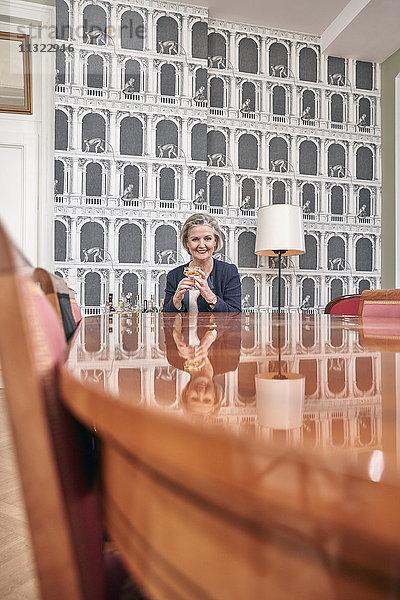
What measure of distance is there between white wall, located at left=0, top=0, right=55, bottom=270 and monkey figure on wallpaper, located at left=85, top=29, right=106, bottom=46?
397mm

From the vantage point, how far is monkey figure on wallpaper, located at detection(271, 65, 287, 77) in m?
4.08

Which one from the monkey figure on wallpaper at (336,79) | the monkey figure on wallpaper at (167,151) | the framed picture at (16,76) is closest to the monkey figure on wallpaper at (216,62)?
the monkey figure on wallpaper at (167,151)

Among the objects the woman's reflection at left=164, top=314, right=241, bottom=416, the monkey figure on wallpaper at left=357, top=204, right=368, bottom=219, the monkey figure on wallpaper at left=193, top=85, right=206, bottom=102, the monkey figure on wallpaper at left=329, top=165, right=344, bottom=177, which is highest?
the monkey figure on wallpaper at left=193, top=85, right=206, bottom=102

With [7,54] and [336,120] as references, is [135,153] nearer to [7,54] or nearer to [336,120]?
[7,54]

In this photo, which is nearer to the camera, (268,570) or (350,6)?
(268,570)

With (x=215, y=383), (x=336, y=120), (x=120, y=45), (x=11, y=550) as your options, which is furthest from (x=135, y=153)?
(x=215, y=383)

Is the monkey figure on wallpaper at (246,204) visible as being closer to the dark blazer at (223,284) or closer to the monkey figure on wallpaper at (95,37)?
the dark blazer at (223,284)

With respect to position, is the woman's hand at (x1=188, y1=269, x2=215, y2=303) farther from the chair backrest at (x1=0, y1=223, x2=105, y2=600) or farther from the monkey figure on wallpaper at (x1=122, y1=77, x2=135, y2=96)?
the monkey figure on wallpaper at (x1=122, y1=77, x2=135, y2=96)

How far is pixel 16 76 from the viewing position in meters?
3.76

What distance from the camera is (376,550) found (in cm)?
14

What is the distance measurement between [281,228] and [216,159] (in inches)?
38.0

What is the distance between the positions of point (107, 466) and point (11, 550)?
50.9 inches

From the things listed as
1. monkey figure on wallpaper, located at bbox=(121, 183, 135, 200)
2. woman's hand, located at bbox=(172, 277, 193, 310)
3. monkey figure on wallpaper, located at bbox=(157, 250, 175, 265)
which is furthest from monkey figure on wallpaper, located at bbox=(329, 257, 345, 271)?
woman's hand, located at bbox=(172, 277, 193, 310)

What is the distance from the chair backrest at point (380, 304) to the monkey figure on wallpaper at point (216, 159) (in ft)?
9.69
